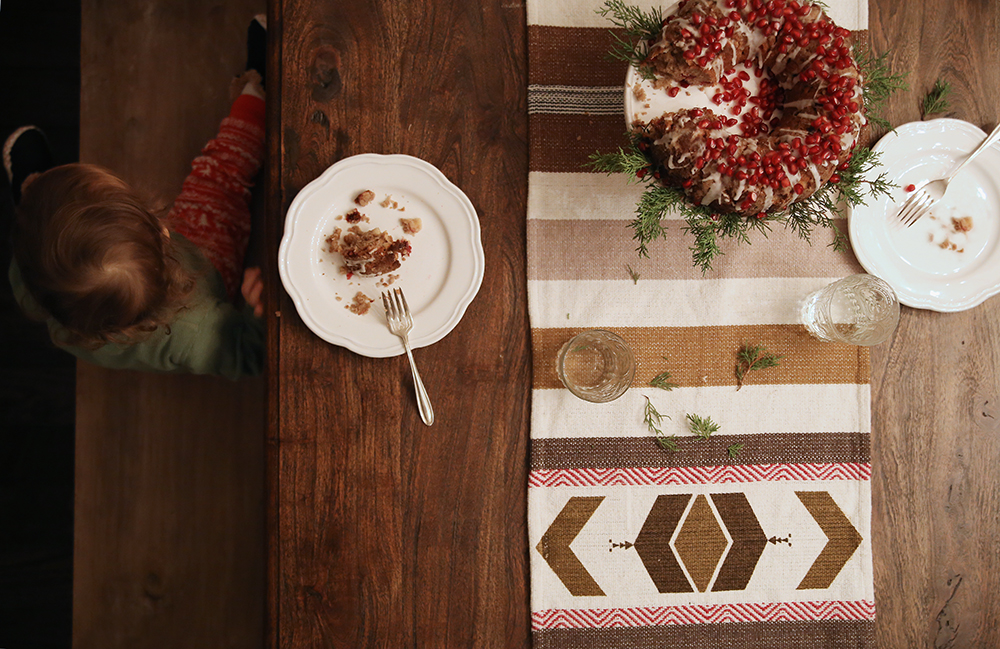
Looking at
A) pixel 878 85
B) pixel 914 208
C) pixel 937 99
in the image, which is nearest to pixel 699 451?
pixel 914 208

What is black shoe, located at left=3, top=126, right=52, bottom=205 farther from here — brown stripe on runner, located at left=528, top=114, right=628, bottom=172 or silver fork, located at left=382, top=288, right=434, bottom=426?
brown stripe on runner, located at left=528, top=114, right=628, bottom=172

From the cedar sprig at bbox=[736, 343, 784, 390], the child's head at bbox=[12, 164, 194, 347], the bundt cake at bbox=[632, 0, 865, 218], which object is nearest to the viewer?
the bundt cake at bbox=[632, 0, 865, 218]

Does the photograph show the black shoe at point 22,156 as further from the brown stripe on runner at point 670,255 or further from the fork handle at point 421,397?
the brown stripe on runner at point 670,255

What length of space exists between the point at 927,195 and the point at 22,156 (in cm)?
221

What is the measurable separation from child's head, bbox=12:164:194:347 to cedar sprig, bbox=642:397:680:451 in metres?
0.98

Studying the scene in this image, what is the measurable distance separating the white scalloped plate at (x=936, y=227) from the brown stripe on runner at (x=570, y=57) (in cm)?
56

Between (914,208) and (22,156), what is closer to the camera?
(914,208)

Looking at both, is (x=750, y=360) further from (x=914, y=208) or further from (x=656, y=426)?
(x=914, y=208)

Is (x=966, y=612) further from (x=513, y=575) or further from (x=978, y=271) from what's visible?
(x=513, y=575)

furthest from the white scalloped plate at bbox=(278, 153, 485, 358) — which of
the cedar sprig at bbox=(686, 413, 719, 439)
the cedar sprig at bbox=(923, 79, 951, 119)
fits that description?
the cedar sprig at bbox=(923, 79, 951, 119)

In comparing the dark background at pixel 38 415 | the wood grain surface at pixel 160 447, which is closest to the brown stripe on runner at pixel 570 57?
the wood grain surface at pixel 160 447

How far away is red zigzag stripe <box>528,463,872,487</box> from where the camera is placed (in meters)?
1.13

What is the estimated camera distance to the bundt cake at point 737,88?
2.81 ft

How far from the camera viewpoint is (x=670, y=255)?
3.76 feet
